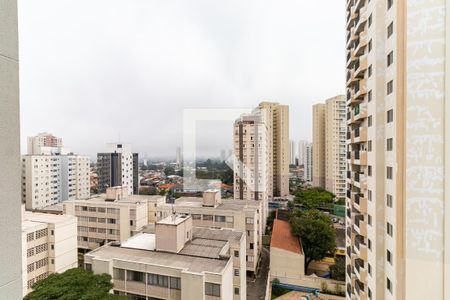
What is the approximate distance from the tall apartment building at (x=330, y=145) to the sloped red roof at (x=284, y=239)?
9.09 m

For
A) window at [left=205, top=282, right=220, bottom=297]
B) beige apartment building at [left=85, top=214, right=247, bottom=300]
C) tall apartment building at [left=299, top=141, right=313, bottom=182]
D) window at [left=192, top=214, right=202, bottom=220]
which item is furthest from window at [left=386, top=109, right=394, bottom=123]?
tall apartment building at [left=299, top=141, right=313, bottom=182]

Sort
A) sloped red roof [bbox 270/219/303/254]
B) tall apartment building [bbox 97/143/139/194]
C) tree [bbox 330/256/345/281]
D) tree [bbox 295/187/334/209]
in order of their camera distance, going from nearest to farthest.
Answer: tree [bbox 330/256/345/281] → sloped red roof [bbox 270/219/303/254] → tree [bbox 295/187/334/209] → tall apartment building [bbox 97/143/139/194]

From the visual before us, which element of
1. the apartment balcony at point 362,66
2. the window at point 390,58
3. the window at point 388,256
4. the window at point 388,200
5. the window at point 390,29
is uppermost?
the window at point 390,29

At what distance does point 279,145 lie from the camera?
1891 cm

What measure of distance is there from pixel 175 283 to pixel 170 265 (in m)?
0.32

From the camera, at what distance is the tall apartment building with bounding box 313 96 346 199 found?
1727cm

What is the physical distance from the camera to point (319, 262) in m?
9.27

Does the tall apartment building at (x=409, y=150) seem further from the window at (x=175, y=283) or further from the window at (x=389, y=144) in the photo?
the window at (x=175, y=283)

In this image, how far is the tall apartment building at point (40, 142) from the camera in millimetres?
19913

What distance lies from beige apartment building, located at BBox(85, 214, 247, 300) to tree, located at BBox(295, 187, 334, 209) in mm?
10945

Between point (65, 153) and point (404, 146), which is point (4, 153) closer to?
point (404, 146)

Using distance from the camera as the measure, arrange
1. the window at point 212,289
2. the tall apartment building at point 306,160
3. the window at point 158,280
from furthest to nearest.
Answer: the tall apartment building at point 306,160 → the window at point 158,280 → the window at point 212,289

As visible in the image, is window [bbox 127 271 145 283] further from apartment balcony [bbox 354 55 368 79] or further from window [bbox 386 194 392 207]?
apartment balcony [bbox 354 55 368 79]

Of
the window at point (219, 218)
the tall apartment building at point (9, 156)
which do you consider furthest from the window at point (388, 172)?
the window at point (219, 218)
